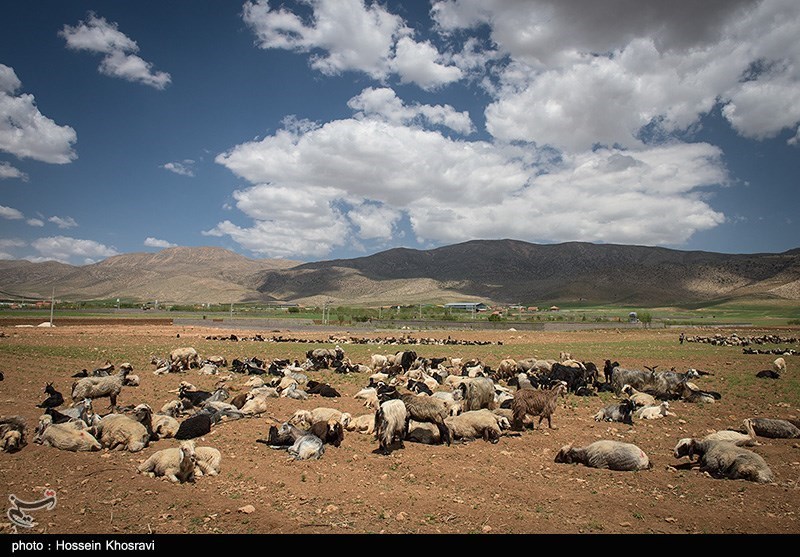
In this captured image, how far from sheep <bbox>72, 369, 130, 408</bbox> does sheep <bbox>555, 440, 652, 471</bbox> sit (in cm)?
1186

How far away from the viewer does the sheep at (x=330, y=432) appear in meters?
10.6

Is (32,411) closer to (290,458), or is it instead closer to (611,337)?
(290,458)

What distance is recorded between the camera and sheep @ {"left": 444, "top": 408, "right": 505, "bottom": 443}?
1139 centimetres

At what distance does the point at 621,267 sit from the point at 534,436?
626 feet

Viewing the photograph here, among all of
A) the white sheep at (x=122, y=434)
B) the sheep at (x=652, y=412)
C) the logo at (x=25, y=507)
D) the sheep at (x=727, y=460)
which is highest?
the white sheep at (x=122, y=434)

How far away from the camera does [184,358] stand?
826 inches

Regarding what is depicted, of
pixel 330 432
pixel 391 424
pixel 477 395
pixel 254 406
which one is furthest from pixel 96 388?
pixel 477 395

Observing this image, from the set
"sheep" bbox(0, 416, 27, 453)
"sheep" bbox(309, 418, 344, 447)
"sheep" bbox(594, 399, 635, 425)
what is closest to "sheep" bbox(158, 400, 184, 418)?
"sheep" bbox(0, 416, 27, 453)

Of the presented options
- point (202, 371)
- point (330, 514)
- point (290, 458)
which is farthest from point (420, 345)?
point (330, 514)

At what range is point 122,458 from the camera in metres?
8.94

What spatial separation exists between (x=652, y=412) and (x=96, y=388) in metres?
15.7

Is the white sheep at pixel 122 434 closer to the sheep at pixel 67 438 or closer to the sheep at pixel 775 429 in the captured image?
the sheep at pixel 67 438

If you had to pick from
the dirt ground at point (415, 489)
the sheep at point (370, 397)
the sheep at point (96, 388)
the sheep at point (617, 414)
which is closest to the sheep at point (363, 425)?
the dirt ground at point (415, 489)

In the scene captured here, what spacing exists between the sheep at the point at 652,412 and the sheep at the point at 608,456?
4.54 m
